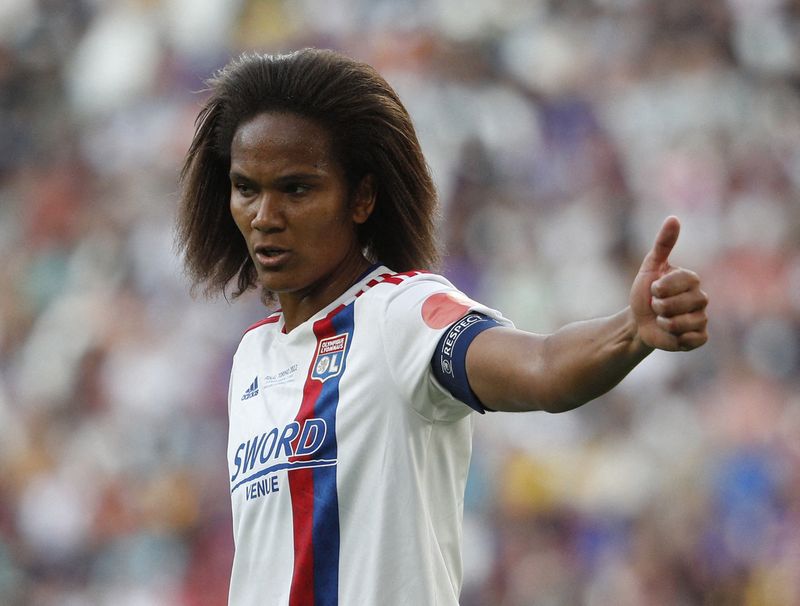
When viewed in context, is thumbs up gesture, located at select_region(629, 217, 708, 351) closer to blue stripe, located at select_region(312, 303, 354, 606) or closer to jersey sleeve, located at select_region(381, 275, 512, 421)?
jersey sleeve, located at select_region(381, 275, 512, 421)

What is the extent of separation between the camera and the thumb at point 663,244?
224 centimetres

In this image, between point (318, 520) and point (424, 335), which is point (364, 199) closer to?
point (424, 335)

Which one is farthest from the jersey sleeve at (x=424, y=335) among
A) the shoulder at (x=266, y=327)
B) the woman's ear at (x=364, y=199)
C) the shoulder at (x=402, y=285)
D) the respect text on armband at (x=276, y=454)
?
the shoulder at (x=266, y=327)

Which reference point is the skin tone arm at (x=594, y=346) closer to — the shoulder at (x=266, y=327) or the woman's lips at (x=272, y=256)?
the woman's lips at (x=272, y=256)

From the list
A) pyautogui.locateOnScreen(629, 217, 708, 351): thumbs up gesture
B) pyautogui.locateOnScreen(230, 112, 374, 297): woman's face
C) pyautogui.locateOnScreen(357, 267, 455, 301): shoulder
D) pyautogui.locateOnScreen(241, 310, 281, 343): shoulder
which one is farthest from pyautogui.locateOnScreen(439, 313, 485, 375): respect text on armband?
pyautogui.locateOnScreen(241, 310, 281, 343): shoulder

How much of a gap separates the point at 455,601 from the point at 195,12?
25.2ft

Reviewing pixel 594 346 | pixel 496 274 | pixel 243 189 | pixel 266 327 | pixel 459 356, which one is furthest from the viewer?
pixel 496 274

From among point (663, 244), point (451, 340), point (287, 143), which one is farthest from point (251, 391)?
point (663, 244)

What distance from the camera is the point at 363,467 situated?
2.88 metres

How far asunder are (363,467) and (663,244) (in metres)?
0.93

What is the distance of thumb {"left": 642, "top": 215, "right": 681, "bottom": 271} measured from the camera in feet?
7.34

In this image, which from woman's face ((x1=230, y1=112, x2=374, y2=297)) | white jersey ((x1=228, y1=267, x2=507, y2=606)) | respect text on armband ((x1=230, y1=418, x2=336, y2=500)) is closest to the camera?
white jersey ((x1=228, y1=267, x2=507, y2=606))

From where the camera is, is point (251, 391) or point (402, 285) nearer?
point (402, 285)

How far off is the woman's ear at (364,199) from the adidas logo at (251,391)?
0.49 meters
